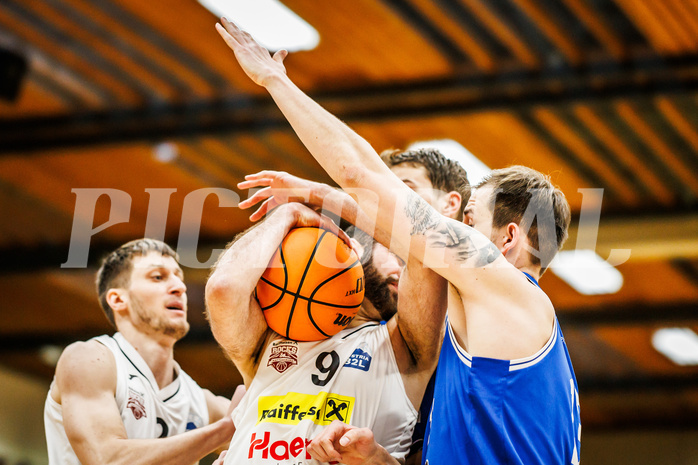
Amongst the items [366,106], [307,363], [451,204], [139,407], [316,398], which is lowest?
[139,407]

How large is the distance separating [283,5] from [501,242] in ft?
15.4

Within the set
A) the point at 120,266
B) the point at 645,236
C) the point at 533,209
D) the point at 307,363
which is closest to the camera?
the point at 533,209

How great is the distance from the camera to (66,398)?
415cm

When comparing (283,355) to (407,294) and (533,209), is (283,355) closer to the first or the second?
(407,294)

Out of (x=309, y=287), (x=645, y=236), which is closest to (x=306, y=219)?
(x=309, y=287)

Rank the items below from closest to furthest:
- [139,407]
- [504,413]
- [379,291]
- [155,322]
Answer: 1. [504,413]
2. [379,291]
3. [139,407]
4. [155,322]

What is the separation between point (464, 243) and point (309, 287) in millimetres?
697

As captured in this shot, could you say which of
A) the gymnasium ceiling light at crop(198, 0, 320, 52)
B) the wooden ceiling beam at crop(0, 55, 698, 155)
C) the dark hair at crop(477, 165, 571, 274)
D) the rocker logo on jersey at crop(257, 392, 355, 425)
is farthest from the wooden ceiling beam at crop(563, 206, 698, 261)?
the rocker logo on jersey at crop(257, 392, 355, 425)

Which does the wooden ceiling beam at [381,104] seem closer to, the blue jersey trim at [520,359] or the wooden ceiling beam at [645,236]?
the wooden ceiling beam at [645,236]

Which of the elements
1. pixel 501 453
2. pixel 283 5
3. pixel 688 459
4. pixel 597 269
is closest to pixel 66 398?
pixel 501 453

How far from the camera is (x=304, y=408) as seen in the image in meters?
3.03

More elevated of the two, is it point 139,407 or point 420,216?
point 420,216

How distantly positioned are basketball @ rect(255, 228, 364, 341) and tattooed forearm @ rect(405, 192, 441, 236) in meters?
0.46

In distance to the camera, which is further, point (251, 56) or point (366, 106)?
point (366, 106)
